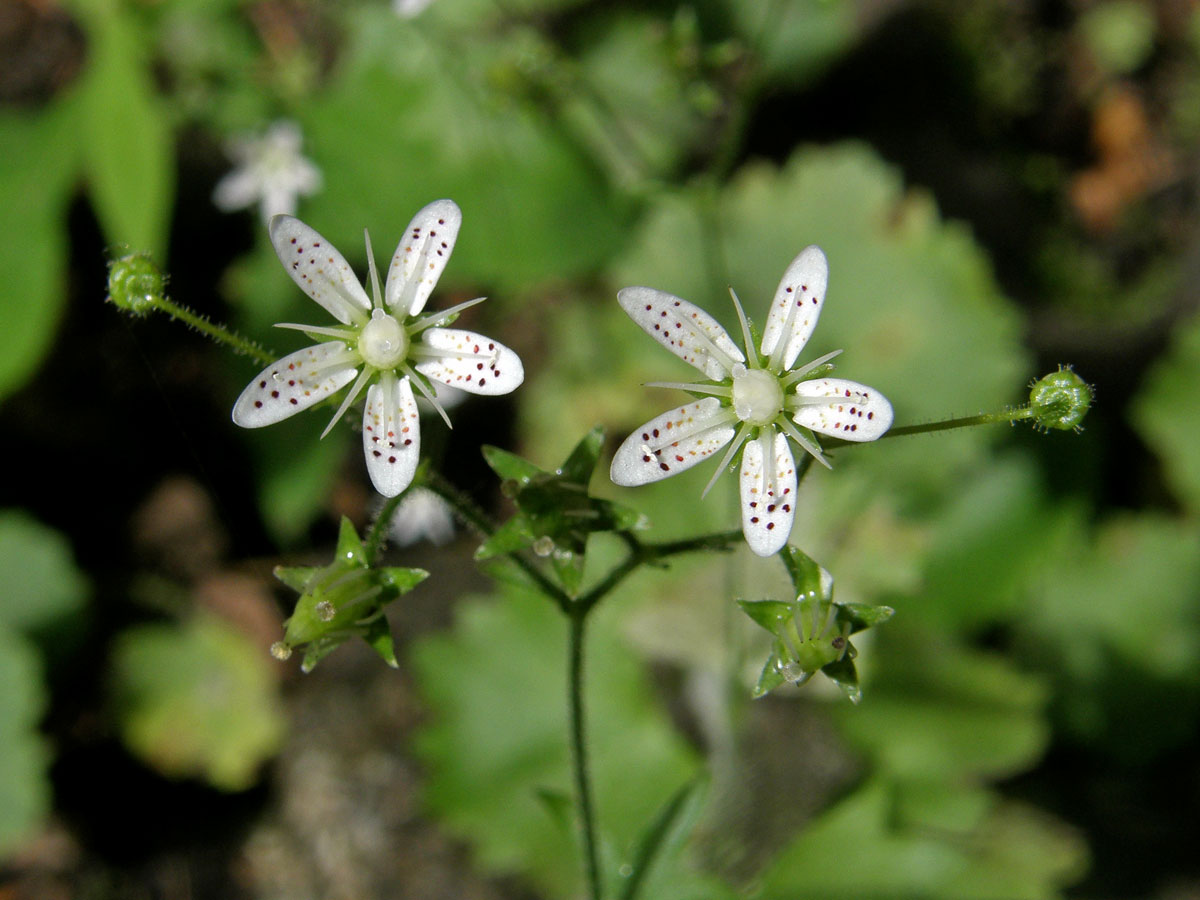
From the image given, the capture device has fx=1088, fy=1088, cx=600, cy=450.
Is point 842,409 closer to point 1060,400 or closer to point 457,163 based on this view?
point 1060,400

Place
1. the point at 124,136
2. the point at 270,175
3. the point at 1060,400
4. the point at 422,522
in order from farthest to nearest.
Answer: the point at 270,175 → the point at 422,522 → the point at 124,136 → the point at 1060,400

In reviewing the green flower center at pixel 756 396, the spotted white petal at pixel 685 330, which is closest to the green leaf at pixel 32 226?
the spotted white petal at pixel 685 330

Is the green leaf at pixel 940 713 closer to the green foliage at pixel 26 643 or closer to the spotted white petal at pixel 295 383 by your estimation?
the spotted white petal at pixel 295 383

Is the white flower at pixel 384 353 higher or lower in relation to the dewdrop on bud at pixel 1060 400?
lower

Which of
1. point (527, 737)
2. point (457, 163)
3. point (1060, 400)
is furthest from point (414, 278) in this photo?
point (457, 163)

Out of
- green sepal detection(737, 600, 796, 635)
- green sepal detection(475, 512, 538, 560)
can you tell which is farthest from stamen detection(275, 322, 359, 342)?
green sepal detection(737, 600, 796, 635)

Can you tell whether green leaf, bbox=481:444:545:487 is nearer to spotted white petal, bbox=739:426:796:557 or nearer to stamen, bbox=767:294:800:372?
spotted white petal, bbox=739:426:796:557

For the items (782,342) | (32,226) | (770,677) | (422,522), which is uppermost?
(32,226)
